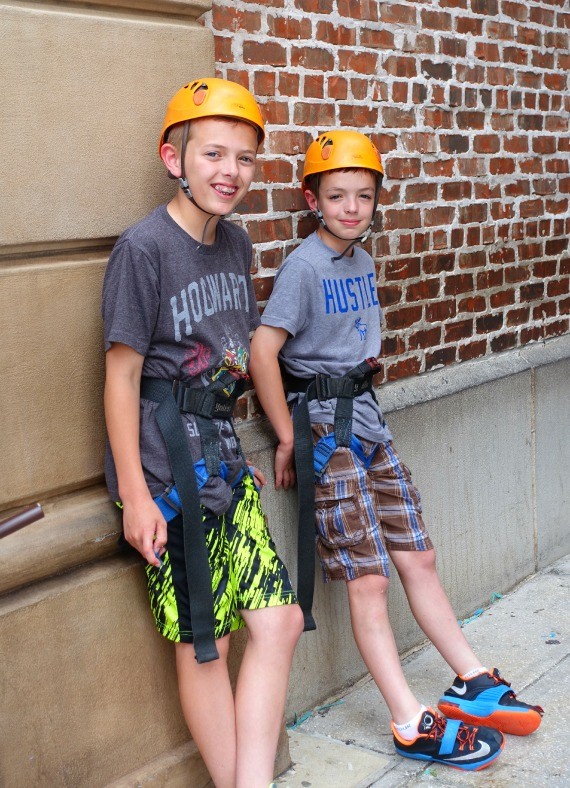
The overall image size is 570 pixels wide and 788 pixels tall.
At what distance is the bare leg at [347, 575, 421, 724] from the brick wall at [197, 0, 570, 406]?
2.35 ft

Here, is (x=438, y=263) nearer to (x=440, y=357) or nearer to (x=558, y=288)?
(x=440, y=357)

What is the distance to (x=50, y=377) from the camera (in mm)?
2746

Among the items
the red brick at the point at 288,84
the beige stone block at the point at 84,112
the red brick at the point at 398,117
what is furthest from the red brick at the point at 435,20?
the beige stone block at the point at 84,112

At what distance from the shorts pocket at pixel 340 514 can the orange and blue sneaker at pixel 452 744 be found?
0.60m

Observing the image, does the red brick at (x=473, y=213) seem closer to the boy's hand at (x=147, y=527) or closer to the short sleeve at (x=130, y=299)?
the short sleeve at (x=130, y=299)

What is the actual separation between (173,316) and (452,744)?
5.29 feet

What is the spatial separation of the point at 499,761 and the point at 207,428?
1.49 metres

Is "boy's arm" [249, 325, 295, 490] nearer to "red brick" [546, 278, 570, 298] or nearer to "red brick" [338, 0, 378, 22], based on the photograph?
"red brick" [338, 0, 378, 22]

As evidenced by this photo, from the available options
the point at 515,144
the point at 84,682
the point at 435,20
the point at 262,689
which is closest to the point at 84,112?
the point at 84,682

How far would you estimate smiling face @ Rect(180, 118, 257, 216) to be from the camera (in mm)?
2773

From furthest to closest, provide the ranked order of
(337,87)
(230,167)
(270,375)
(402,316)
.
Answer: (402,316), (337,87), (270,375), (230,167)

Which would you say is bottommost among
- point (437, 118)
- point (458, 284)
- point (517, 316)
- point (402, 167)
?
point (517, 316)

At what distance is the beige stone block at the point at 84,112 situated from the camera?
8.54 feet

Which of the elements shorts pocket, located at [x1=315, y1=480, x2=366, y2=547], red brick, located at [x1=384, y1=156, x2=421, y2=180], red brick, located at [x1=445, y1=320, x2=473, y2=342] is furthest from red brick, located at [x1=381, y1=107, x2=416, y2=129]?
shorts pocket, located at [x1=315, y1=480, x2=366, y2=547]
